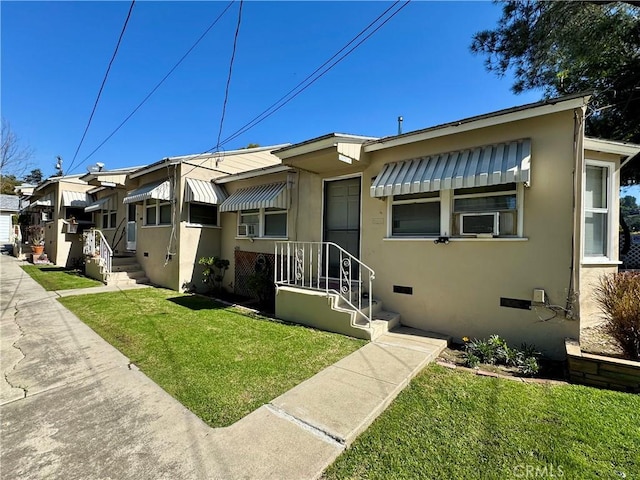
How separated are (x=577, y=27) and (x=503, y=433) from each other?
27.9 feet

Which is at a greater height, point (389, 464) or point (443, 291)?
point (443, 291)

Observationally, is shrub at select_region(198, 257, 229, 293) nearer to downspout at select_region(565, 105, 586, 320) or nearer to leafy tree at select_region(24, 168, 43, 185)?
downspout at select_region(565, 105, 586, 320)

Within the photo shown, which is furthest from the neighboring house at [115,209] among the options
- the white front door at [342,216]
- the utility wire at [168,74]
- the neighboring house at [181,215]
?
the white front door at [342,216]

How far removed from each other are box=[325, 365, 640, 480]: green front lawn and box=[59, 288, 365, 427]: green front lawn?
4.49 ft

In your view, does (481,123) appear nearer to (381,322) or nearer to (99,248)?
(381,322)

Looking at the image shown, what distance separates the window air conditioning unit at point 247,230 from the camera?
9505 mm

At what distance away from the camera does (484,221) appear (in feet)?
17.4

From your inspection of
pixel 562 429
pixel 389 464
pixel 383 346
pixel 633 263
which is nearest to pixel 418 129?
pixel 383 346

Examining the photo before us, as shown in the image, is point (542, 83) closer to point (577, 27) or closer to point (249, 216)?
point (577, 27)

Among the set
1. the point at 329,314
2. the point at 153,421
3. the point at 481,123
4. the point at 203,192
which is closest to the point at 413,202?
the point at 481,123

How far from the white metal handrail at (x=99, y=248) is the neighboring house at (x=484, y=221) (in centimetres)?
801

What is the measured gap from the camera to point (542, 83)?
8.03 meters

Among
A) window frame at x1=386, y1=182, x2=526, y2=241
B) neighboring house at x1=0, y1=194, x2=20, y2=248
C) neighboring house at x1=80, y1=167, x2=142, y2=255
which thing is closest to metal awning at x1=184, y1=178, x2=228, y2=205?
neighboring house at x1=80, y1=167, x2=142, y2=255

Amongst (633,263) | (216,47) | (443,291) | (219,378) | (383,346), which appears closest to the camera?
(219,378)
